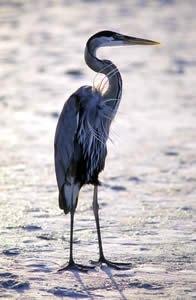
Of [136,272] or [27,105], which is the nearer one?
[136,272]

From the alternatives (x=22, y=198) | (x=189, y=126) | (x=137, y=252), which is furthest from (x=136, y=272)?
(x=189, y=126)

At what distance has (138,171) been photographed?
745cm

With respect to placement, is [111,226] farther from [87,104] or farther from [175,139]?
[175,139]

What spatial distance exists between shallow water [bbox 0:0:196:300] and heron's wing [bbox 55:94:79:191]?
663 millimetres

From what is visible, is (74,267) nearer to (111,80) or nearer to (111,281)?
(111,281)

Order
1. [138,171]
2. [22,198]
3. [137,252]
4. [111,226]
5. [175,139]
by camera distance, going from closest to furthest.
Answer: [137,252] → [111,226] → [22,198] → [138,171] → [175,139]

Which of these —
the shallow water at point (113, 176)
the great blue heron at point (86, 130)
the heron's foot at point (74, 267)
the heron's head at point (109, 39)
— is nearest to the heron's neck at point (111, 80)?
the great blue heron at point (86, 130)

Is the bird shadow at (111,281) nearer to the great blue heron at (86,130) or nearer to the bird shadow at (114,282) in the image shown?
the bird shadow at (114,282)

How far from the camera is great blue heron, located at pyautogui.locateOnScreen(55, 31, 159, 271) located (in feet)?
17.3

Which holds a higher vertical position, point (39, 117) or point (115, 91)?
point (115, 91)

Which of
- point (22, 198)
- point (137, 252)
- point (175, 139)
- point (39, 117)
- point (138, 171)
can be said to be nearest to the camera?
point (137, 252)

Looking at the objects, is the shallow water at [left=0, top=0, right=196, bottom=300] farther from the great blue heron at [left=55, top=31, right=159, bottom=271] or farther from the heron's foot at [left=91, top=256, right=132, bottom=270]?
the great blue heron at [left=55, top=31, right=159, bottom=271]

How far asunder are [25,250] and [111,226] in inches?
37.8

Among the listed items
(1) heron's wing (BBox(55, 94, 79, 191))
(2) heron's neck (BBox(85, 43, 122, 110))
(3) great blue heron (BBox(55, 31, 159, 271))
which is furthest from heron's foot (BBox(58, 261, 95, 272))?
(2) heron's neck (BBox(85, 43, 122, 110))
